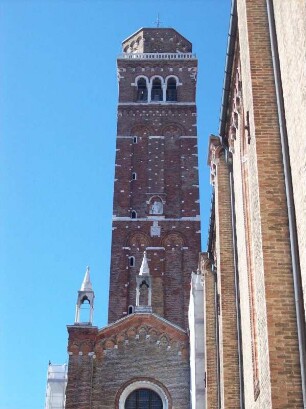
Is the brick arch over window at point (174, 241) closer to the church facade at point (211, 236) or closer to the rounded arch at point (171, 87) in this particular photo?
the church facade at point (211, 236)

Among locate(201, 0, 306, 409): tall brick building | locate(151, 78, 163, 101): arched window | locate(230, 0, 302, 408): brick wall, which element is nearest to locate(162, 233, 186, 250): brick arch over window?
locate(151, 78, 163, 101): arched window

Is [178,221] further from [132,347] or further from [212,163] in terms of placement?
[212,163]

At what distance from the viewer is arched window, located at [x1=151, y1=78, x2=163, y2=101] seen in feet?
130

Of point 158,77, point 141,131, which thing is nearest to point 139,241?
point 141,131

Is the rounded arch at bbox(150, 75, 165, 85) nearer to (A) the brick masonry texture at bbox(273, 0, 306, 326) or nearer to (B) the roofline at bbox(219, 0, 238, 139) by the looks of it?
(B) the roofline at bbox(219, 0, 238, 139)

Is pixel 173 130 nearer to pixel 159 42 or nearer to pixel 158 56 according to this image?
pixel 158 56

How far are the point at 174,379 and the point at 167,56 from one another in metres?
21.4

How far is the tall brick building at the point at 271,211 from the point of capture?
8.41 metres

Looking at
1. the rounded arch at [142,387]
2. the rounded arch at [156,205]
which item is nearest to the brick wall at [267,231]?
the rounded arch at [142,387]

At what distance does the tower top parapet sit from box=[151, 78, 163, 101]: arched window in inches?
100

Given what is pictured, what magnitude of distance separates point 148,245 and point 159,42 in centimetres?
1412

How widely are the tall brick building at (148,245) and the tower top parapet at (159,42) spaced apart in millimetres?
62

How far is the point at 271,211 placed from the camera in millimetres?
9281

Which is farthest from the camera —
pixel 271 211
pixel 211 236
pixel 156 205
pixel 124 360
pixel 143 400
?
pixel 156 205
